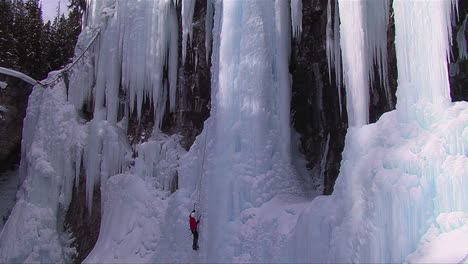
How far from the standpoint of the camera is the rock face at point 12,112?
14820 millimetres

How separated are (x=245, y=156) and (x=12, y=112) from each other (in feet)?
29.2

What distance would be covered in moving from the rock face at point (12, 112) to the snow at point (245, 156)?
3.59 ft

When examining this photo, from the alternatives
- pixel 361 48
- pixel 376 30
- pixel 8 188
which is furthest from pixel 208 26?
pixel 8 188

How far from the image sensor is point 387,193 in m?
6.14

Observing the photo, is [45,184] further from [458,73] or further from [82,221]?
[458,73]

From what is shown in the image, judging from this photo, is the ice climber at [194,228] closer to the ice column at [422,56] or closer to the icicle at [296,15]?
the icicle at [296,15]

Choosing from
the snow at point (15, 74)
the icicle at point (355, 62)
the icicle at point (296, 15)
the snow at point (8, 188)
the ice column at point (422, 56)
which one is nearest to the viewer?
the ice column at point (422, 56)

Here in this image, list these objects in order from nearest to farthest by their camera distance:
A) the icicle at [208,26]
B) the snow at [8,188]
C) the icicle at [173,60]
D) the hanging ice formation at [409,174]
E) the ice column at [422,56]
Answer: the hanging ice formation at [409,174] → the ice column at [422,56] → the icicle at [208,26] → the icicle at [173,60] → the snow at [8,188]

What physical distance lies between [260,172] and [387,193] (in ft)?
9.91

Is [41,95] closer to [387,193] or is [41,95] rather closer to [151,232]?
[151,232]

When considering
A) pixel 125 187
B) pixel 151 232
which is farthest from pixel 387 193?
pixel 125 187

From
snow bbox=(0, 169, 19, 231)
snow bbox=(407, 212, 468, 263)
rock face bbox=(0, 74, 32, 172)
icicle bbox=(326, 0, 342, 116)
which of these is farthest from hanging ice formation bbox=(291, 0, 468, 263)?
snow bbox=(0, 169, 19, 231)

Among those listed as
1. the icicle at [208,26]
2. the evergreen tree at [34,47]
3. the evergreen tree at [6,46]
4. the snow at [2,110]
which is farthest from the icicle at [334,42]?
the evergreen tree at [34,47]

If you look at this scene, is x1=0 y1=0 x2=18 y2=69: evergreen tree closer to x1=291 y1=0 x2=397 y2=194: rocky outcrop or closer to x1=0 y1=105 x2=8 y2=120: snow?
x1=0 y1=105 x2=8 y2=120: snow
